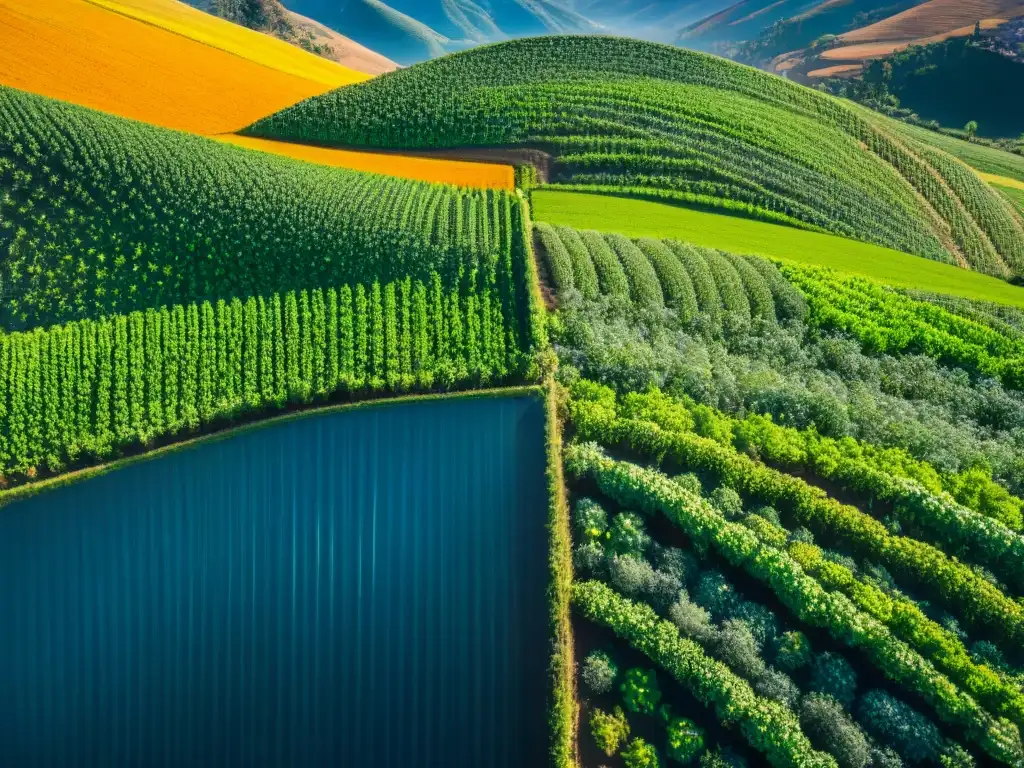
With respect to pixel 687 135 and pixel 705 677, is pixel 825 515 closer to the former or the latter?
pixel 705 677

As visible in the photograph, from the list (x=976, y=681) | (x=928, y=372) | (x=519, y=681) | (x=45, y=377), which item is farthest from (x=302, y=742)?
(x=928, y=372)

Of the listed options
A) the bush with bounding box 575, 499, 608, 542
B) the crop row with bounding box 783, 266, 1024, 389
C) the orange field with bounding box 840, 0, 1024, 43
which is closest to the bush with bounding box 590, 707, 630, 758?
the bush with bounding box 575, 499, 608, 542

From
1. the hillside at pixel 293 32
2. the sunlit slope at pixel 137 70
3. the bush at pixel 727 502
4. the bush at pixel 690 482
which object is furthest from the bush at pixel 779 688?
the hillside at pixel 293 32

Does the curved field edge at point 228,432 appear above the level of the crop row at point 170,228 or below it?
below

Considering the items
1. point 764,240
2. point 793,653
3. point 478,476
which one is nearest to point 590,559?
point 478,476

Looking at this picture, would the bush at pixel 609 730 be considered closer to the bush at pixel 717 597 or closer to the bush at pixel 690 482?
the bush at pixel 717 597

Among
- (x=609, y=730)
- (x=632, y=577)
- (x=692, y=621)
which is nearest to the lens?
(x=609, y=730)
